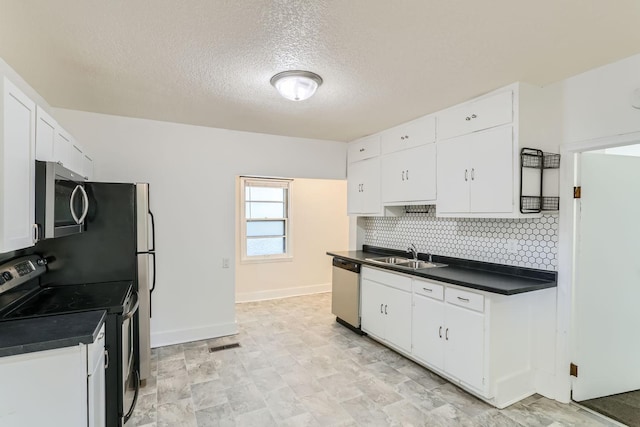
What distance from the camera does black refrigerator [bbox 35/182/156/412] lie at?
260cm

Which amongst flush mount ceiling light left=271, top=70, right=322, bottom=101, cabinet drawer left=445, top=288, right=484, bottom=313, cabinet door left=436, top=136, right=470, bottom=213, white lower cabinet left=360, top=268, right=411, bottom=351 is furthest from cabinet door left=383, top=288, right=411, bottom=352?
flush mount ceiling light left=271, top=70, right=322, bottom=101

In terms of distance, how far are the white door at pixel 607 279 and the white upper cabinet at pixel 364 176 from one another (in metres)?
2.09

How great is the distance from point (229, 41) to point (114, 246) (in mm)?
1975

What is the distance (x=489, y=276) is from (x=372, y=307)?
1.38 metres

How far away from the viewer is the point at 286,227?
19.3 feet

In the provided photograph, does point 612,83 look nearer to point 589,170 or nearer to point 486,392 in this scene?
point 589,170

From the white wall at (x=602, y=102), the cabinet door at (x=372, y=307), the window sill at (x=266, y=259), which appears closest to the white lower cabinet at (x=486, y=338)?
the cabinet door at (x=372, y=307)

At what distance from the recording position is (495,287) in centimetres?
238

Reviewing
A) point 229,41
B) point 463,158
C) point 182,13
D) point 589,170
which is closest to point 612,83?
point 589,170

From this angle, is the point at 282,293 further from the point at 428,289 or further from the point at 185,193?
the point at 428,289

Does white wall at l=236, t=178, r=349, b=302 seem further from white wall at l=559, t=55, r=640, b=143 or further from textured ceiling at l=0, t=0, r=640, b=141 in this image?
white wall at l=559, t=55, r=640, b=143

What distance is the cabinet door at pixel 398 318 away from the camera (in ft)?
10.6

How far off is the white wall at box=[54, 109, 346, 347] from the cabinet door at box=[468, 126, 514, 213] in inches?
99.2

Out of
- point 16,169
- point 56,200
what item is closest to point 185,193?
point 56,200
